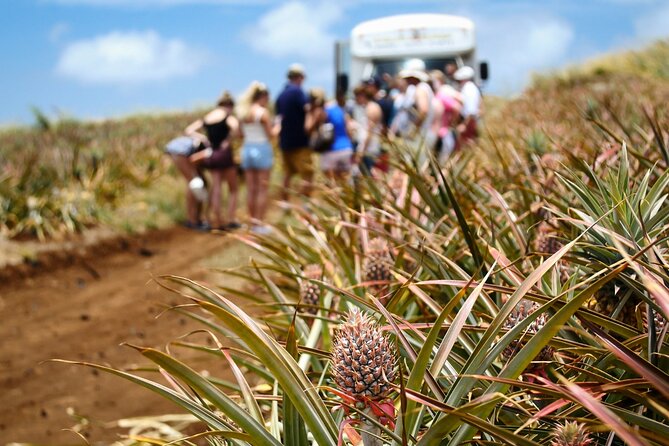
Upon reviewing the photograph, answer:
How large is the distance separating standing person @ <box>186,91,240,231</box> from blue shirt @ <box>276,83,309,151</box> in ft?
2.20

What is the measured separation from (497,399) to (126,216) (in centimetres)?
1127

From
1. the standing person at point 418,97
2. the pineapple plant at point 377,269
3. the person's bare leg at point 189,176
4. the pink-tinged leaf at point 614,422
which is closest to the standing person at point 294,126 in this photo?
the person's bare leg at point 189,176

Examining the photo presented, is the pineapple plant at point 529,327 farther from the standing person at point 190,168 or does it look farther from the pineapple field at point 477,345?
the standing person at point 190,168

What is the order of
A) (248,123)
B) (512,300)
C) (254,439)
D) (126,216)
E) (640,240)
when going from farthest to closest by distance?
(126,216) < (248,123) < (640,240) < (254,439) < (512,300)

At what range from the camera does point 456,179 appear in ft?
11.3

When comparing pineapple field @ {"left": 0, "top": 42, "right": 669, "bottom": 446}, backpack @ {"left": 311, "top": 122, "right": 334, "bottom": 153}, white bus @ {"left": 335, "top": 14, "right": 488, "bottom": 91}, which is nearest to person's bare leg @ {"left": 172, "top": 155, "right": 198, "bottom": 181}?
backpack @ {"left": 311, "top": 122, "right": 334, "bottom": 153}

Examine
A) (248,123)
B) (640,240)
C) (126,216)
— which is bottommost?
(126,216)

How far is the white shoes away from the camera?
10.8 m

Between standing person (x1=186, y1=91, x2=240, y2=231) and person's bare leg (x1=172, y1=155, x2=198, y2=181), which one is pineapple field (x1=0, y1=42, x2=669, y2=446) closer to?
standing person (x1=186, y1=91, x2=240, y2=231)

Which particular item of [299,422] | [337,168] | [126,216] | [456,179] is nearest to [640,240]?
[299,422]

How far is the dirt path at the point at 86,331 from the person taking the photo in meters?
4.86

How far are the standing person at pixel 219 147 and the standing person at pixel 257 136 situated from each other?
26 cm

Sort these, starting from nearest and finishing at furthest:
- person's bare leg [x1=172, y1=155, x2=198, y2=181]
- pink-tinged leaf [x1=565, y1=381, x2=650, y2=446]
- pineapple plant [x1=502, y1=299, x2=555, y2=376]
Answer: pink-tinged leaf [x1=565, y1=381, x2=650, y2=446] → pineapple plant [x1=502, y1=299, x2=555, y2=376] → person's bare leg [x1=172, y1=155, x2=198, y2=181]

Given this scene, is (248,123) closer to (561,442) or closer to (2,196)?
(2,196)
